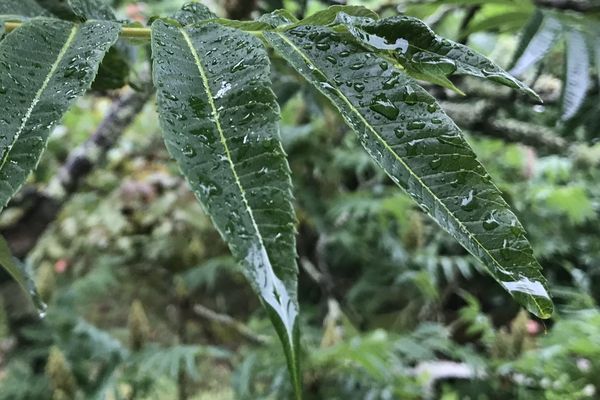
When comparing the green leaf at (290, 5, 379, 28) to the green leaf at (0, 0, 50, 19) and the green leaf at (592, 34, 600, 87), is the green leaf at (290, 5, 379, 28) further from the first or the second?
the green leaf at (592, 34, 600, 87)

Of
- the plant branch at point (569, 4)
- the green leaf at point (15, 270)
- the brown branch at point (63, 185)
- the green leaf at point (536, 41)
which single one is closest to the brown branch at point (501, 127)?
the plant branch at point (569, 4)

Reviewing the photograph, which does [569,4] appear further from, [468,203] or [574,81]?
[468,203]

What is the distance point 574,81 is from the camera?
1.79 feet

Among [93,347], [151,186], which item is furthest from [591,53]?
[151,186]

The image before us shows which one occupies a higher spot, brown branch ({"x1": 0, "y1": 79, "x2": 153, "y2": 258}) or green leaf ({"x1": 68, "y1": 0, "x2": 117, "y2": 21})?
green leaf ({"x1": 68, "y1": 0, "x2": 117, "y2": 21})

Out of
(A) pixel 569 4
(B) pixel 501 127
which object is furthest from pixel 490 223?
(B) pixel 501 127

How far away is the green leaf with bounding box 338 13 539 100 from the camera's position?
259 millimetres

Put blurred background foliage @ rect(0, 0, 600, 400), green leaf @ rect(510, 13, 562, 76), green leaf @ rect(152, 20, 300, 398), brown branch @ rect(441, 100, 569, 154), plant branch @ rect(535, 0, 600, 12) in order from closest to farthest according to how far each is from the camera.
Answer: green leaf @ rect(152, 20, 300, 398)
green leaf @ rect(510, 13, 562, 76)
plant branch @ rect(535, 0, 600, 12)
blurred background foliage @ rect(0, 0, 600, 400)
brown branch @ rect(441, 100, 569, 154)

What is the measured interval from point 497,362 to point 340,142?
66cm

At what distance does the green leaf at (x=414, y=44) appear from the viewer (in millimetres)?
259

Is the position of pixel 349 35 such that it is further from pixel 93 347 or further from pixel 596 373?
pixel 93 347

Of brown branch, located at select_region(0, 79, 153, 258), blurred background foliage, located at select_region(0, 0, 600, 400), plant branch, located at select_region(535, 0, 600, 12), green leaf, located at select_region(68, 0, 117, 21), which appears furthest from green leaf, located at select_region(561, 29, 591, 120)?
brown branch, located at select_region(0, 79, 153, 258)

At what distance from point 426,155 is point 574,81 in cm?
39

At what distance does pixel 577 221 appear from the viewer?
1273 millimetres
